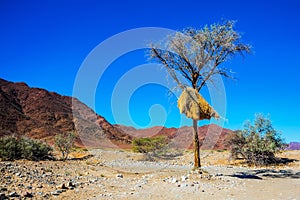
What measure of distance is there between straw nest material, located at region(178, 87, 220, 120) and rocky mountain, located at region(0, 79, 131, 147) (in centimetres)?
5810

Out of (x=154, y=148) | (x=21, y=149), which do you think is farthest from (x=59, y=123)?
(x=21, y=149)

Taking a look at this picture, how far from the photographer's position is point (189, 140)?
258 feet

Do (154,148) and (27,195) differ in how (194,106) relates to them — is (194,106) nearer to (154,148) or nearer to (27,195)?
(27,195)

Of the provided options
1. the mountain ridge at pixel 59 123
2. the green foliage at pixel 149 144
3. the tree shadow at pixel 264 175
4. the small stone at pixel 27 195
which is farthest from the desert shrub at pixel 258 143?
the mountain ridge at pixel 59 123

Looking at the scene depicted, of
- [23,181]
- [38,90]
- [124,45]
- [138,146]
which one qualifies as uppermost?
[38,90]

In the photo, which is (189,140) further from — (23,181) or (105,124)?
(23,181)

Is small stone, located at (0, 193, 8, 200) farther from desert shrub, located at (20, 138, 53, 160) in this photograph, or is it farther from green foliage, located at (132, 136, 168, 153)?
green foliage, located at (132, 136, 168, 153)

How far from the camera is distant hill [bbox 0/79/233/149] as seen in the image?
75.4 metres

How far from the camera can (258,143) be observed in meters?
22.2

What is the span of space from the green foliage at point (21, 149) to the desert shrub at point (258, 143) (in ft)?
56.1

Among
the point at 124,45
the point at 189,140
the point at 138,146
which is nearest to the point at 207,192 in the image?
the point at 124,45

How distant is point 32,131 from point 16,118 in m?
7.86

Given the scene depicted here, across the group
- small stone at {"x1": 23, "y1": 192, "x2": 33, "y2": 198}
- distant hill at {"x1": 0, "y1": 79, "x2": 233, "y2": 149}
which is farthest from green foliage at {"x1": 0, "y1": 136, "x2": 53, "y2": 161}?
distant hill at {"x1": 0, "y1": 79, "x2": 233, "y2": 149}

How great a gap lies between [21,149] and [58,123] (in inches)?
2552
